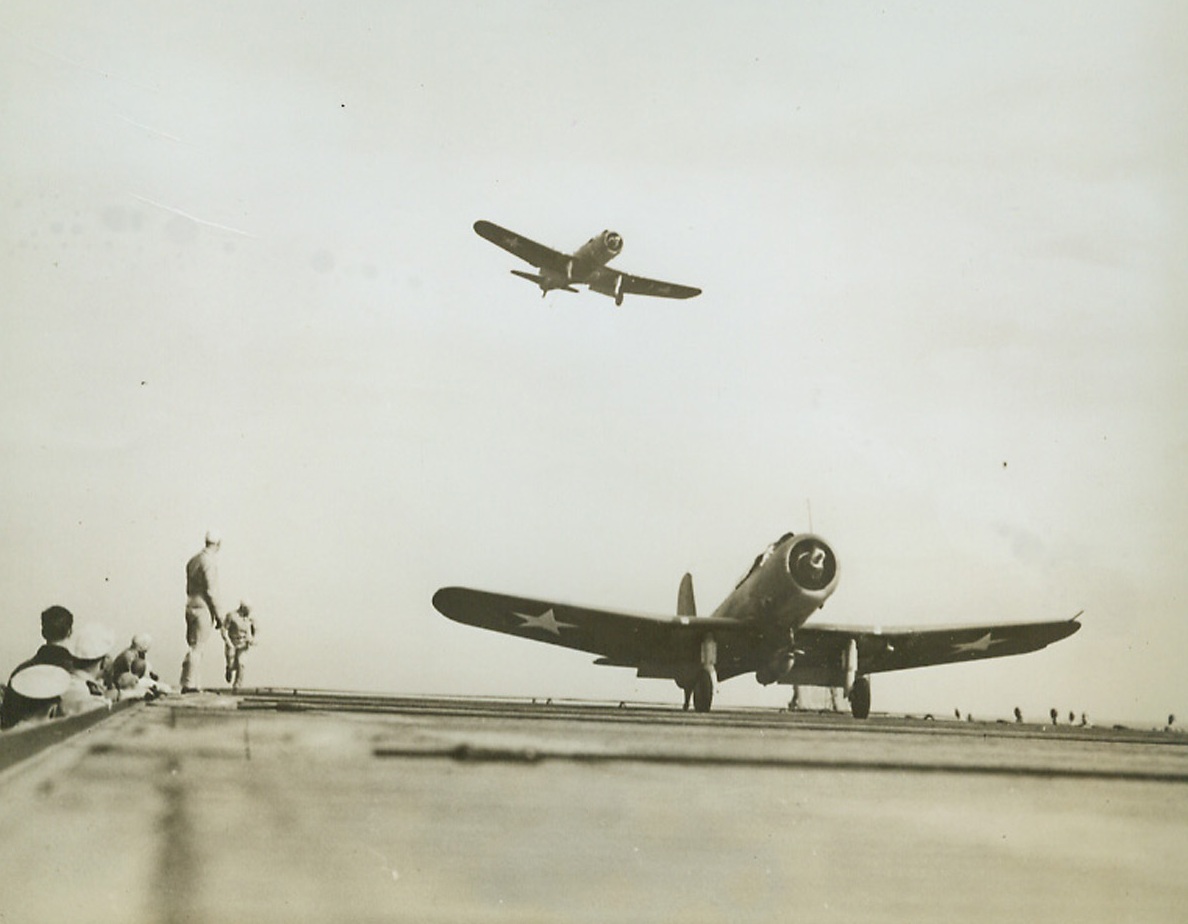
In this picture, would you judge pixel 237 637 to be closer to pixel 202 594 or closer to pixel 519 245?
pixel 202 594

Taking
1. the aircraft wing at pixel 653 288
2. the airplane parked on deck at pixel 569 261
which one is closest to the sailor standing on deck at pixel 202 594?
the airplane parked on deck at pixel 569 261

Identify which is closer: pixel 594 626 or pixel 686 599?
pixel 594 626

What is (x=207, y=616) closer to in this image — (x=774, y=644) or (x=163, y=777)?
(x=163, y=777)

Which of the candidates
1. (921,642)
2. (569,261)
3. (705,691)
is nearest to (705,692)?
(705,691)

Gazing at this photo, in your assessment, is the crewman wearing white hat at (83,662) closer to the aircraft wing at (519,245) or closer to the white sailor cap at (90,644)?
the white sailor cap at (90,644)

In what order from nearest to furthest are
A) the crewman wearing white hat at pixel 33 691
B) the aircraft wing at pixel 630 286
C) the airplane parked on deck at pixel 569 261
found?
the crewman wearing white hat at pixel 33 691 → the airplane parked on deck at pixel 569 261 → the aircraft wing at pixel 630 286

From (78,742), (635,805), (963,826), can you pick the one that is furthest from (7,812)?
(963,826)

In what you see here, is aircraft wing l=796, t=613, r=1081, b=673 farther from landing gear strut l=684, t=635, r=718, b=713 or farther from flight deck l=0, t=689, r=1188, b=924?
flight deck l=0, t=689, r=1188, b=924
